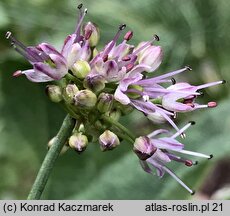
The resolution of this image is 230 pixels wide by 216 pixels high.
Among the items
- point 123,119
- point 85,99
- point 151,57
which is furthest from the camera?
point 123,119

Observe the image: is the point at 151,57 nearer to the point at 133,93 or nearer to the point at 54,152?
the point at 133,93

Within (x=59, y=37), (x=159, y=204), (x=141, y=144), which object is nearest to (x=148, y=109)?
(x=141, y=144)

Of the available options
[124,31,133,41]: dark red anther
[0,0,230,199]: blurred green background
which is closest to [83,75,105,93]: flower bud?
[124,31,133,41]: dark red anther

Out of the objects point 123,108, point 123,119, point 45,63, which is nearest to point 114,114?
point 123,108

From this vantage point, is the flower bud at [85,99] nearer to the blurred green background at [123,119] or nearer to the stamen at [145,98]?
the stamen at [145,98]

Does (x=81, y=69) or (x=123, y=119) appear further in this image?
(x=123, y=119)

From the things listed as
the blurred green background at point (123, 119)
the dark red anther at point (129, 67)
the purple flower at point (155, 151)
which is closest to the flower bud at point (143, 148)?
the purple flower at point (155, 151)
